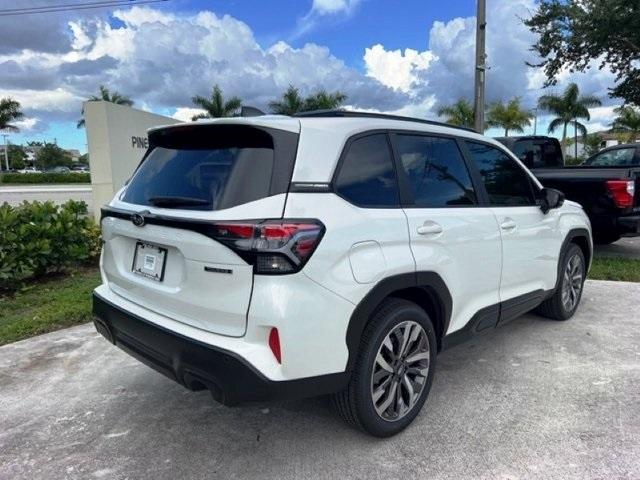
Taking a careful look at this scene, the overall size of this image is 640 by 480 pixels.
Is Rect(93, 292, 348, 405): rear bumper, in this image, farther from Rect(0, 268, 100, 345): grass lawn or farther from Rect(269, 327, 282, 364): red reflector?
Rect(0, 268, 100, 345): grass lawn

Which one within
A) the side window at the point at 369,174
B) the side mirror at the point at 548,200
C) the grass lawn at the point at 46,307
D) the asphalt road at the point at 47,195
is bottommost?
the grass lawn at the point at 46,307

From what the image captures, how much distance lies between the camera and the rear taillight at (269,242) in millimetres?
2268

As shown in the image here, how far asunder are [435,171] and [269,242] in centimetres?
144

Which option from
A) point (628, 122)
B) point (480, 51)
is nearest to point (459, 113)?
point (628, 122)

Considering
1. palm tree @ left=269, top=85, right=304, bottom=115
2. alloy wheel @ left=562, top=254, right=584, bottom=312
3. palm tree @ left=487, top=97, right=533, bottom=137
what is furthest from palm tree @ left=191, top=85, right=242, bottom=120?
alloy wheel @ left=562, top=254, right=584, bottom=312

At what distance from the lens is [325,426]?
308 cm

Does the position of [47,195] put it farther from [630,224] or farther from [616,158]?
[630,224]

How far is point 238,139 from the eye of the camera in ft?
8.44

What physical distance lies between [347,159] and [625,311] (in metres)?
4.07

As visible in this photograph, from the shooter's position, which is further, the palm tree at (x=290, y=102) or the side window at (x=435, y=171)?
the palm tree at (x=290, y=102)

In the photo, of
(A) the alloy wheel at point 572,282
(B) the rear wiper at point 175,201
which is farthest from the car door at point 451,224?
(A) the alloy wheel at point 572,282

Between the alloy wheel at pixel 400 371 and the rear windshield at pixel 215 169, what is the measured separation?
109 centimetres

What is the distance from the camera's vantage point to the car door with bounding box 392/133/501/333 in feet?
9.71

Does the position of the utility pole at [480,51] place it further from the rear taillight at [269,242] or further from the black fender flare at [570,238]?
the rear taillight at [269,242]
